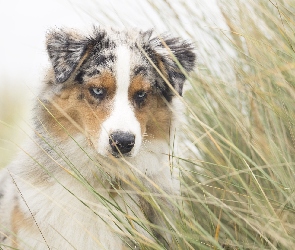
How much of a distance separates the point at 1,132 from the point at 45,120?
279 cm

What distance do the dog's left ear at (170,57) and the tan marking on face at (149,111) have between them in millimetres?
103

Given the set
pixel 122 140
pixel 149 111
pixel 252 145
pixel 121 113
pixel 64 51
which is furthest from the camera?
pixel 64 51

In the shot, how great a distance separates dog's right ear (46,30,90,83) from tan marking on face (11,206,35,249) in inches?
35.1

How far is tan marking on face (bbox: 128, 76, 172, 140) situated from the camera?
3266mm

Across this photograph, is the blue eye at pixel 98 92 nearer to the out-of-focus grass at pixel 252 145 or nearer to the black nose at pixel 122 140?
the black nose at pixel 122 140

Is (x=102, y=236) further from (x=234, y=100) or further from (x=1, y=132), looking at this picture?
(x=1, y=132)

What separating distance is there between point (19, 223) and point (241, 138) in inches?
62.6

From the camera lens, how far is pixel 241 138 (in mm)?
3523

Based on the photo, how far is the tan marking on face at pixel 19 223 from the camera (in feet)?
10.1

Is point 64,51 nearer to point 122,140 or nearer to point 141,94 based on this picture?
point 141,94

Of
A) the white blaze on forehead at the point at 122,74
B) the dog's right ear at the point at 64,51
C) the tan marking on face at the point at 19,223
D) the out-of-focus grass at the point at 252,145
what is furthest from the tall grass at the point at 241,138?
the tan marking on face at the point at 19,223

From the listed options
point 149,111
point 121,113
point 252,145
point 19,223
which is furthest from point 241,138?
point 19,223

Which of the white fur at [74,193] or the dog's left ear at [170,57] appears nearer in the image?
the white fur at [74,193]

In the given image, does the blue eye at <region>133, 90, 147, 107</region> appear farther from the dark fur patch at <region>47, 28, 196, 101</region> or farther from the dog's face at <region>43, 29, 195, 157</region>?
the dark fur patch at <region>47, 28, 196, 101</region>
